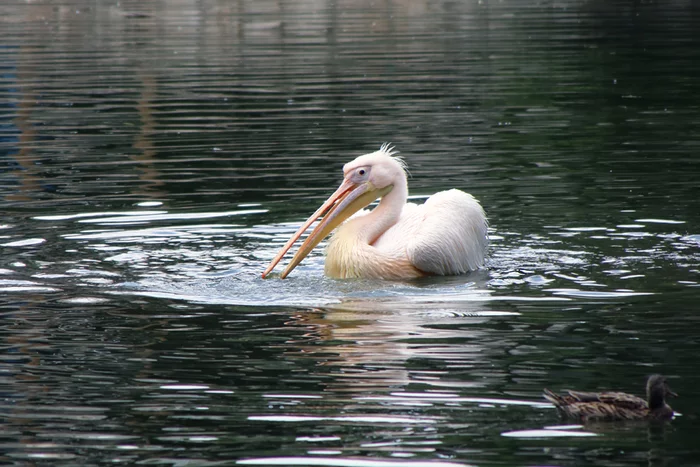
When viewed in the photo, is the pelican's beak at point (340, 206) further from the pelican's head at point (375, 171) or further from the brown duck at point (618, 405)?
the brown duck at point (618, 405)

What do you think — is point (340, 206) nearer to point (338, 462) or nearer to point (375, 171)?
point (375, 171)

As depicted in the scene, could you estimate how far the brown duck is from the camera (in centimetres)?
514

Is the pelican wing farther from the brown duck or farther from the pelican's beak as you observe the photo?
the brown duck

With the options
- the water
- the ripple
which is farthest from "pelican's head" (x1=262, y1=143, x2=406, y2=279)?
the ripple

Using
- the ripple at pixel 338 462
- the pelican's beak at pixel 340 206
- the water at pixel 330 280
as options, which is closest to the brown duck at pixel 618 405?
the water at pixel 330 280

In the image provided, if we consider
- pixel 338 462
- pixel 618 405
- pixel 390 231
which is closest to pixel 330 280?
pixel 390 231

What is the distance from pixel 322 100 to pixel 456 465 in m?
12.9

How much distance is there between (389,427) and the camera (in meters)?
5.16

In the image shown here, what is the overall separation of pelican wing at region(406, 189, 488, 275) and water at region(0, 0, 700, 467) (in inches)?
5.9

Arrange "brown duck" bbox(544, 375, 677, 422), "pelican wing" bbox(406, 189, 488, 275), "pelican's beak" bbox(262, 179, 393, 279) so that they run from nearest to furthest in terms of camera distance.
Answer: "brown duck" bbox(544, 375, 677, 422) < "pelican wing" bbox(406, 189, 488, 275) < "pelican's beak" bbox(262, 179, 393, 279)

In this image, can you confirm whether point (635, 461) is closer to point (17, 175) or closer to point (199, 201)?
point (199, 201)

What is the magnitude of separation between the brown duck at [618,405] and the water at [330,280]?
84 mm

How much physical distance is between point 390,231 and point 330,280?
0.59 m

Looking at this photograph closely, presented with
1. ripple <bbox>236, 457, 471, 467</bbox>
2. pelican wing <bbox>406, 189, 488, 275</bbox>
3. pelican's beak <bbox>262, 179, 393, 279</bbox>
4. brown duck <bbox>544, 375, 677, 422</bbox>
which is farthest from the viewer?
pelican's beak <bbox>262, 179, 393, 279</bbox>
